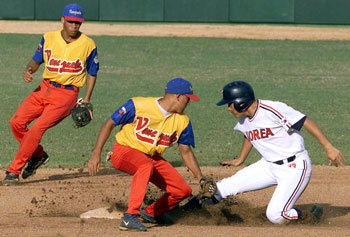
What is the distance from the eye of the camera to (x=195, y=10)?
1065 inches

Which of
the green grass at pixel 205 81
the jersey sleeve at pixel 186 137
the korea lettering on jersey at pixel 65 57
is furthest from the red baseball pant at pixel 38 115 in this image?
the jersey sleeve at pixel 186 137

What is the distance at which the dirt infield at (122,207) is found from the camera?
6629mm

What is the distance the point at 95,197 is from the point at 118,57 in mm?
12620

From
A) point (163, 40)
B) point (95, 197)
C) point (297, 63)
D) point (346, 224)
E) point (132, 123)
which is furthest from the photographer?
point (163, 40)

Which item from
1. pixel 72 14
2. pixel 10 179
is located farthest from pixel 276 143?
pixel 10 179

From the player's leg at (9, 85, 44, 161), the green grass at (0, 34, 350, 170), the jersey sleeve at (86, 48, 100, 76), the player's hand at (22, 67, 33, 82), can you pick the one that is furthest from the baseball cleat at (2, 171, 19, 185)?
the jersey sleeve at (86, 48, 100, 76)

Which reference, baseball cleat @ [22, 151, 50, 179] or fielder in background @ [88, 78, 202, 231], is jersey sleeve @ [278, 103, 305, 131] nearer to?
fielder in background @ [88, 78, 202, 231]

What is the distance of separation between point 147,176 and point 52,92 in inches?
98.4

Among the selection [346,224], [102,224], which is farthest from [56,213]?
[346,224]

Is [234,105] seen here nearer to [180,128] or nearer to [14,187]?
[180,128]

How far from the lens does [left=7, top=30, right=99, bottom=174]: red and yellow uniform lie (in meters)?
8.32

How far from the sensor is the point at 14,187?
8367 millimetres

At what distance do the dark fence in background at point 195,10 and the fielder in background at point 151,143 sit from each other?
2015cm

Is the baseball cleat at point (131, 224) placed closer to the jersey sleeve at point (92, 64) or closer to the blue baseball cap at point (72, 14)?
the jersey sleeve at point (92, 64)
